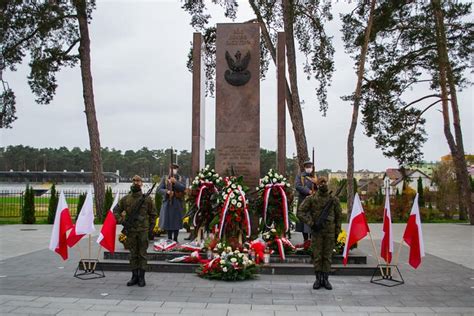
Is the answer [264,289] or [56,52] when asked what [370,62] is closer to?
[56,52]

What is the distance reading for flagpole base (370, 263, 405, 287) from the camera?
283 inches

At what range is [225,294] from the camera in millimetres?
6277

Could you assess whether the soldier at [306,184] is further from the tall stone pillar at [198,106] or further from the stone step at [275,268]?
the tall stone pillar at [198,106]

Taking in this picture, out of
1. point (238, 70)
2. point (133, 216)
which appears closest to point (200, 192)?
point (133, 216)

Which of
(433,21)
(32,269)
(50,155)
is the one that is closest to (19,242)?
(32,269)

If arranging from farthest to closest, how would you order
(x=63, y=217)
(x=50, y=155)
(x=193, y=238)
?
(x=50, y=155)
(x=193, y=238)
(x=63, y=217)

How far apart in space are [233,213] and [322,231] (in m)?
2.18

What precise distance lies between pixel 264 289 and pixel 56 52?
15841 mm

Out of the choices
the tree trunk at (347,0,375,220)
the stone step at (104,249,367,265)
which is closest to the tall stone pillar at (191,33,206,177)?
the stone step at (104,249,367,265)

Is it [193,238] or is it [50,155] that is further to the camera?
[50,155]

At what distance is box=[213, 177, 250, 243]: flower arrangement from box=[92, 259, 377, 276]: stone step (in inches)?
34.0

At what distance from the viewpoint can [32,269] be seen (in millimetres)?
8297

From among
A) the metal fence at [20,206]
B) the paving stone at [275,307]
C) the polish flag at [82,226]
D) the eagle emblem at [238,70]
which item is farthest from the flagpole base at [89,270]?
the metal fence at [20,206]

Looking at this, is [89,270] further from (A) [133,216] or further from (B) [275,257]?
(B) [275,257]
